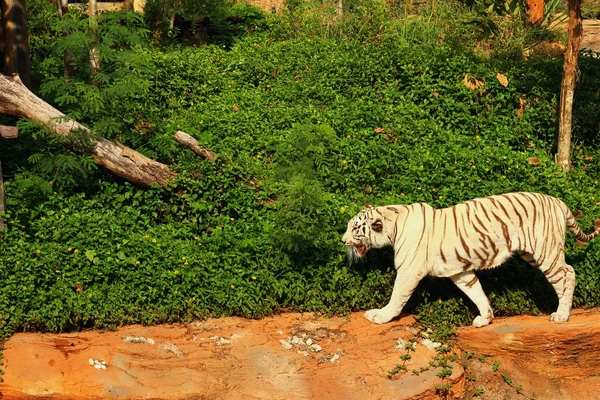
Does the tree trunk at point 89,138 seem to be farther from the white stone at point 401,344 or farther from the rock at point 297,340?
the white stone at point 401,344

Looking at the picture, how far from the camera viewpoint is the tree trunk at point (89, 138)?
8267mm

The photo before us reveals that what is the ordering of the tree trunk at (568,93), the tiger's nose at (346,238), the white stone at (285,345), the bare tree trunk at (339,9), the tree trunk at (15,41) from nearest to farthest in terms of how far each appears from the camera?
the white stone at (285,345) → the tiger's nose at (346,238) → the tree trunk at (568,93) → the tree trunk at (15,41) → the bare tree trunk at (339,9)

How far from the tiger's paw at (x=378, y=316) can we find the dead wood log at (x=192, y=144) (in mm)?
2409

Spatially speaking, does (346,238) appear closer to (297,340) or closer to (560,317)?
(297,340)

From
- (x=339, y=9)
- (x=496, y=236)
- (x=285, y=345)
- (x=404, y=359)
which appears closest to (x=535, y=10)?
(x=339, y=9)

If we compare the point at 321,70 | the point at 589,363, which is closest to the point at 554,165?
the point at 589,363

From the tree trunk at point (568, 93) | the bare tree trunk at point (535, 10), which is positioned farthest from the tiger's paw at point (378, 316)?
the bare tree trunk at point (535, 10)

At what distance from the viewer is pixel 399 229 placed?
7.65m

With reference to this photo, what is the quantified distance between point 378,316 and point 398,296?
10.2 inches

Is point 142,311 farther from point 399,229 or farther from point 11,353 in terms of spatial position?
point 399,229

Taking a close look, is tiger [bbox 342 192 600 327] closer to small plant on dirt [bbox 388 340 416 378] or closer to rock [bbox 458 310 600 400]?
rock [bbox 458 310 600 400]

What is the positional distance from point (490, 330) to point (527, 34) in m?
6.31

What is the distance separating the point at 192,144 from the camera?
8.78m

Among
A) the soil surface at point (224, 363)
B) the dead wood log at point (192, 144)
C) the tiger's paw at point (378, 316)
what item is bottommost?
the soil surface at point (224, 363)
